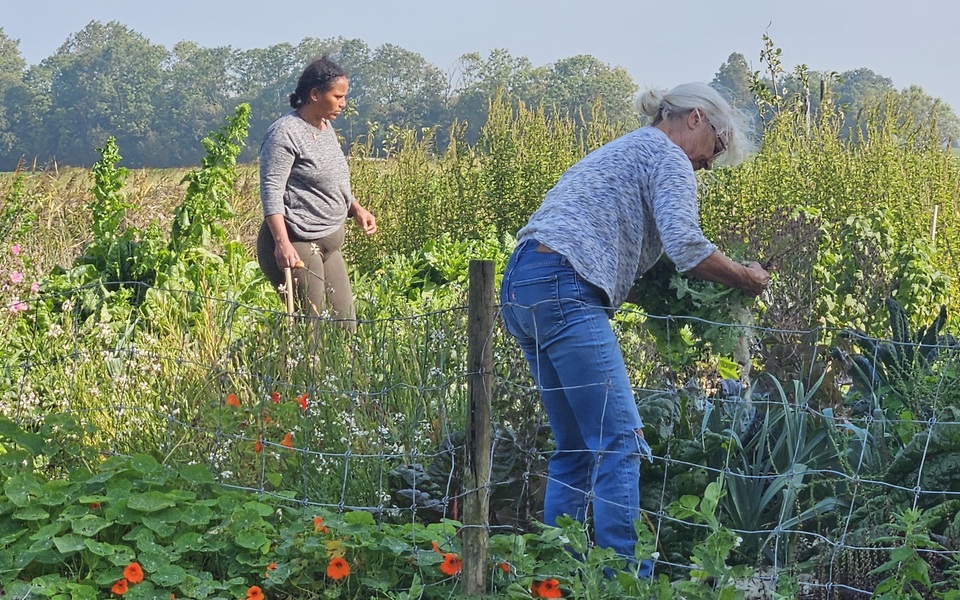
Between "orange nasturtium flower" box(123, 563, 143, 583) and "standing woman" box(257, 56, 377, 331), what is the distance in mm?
2087

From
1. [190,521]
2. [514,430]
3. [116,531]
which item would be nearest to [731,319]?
[514,430]

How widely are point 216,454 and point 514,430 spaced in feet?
3.58

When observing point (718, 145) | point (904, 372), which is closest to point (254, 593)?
point (718, 145)

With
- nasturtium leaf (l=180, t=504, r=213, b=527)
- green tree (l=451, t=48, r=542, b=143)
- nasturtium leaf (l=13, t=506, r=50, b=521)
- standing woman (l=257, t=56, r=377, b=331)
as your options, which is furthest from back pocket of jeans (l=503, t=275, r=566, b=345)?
green tree (l=451, t=48, r=542, b=143)

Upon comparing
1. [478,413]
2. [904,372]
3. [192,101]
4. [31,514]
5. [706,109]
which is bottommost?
A: [31,514]

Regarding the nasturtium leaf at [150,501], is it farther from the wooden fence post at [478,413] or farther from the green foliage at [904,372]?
the green foliage at [904,372]

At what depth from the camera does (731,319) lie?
11.5 feet

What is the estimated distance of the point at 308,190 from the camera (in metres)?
5.19

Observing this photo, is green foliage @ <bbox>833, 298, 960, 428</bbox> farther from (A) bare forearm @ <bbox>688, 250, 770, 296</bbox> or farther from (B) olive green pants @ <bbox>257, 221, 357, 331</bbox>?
(B) olive green pants @ <bbox>257, 221, 357, 331</bbox>

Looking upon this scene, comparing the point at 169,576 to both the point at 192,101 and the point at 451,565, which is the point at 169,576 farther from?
the point at 192,101

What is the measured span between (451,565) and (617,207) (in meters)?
1.13

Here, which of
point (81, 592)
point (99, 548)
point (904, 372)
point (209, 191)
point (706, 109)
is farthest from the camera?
point (209, 191)

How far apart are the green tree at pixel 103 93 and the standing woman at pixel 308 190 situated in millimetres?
51173

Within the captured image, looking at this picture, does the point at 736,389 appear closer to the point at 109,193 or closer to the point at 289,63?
the point at 109,193
